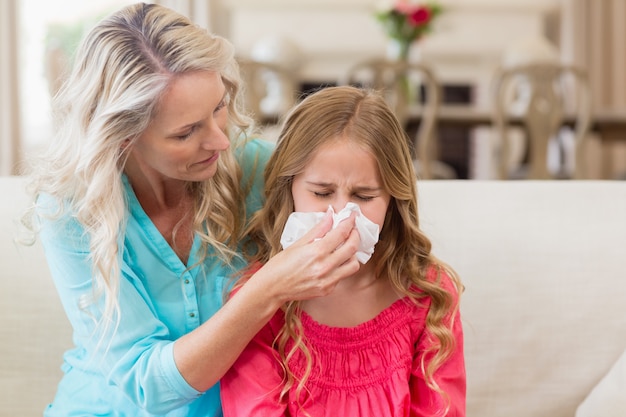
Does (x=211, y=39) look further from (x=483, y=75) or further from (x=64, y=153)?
(x=483, y=75)

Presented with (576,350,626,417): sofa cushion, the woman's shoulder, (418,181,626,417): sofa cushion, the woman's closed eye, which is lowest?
(576,350,626,417): sofa cushion

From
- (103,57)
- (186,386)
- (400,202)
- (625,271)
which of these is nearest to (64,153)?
(103,57)

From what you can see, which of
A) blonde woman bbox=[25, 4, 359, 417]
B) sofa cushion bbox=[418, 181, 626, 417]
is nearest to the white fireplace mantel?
sofa cushion bbox=[418, 181, 626, 417]

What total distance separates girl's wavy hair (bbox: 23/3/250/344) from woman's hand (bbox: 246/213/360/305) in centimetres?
24

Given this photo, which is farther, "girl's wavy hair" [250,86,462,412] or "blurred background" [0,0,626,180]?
"blurred background" [0,0,626,180]

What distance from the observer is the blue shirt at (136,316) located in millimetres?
1401

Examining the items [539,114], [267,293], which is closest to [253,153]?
[267,293]

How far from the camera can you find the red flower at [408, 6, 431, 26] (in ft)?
15.6

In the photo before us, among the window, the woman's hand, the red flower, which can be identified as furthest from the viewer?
the window

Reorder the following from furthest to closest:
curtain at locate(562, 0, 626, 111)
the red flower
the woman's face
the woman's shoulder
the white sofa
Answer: curtain at locate(562, 0, 626, 111), the red flower, the white sofa, the woman's shoulder, the woman's face

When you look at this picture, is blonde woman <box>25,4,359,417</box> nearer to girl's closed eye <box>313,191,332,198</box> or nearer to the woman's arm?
the woman's arm

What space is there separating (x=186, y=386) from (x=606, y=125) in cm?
397

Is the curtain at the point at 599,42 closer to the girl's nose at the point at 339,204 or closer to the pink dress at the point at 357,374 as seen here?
the pink dress at the point at 357,374

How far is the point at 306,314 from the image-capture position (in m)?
1.52
